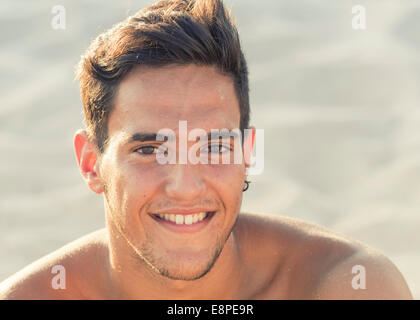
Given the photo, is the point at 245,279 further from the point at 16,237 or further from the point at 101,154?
the point at 16,237

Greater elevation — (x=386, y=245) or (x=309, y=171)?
(x=309, y=171)

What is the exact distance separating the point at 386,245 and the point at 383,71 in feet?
6.67

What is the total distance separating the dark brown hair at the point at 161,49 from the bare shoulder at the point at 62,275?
0.49 metres

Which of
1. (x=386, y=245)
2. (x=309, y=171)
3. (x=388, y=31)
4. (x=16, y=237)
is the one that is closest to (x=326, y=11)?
(x=388, y=31)

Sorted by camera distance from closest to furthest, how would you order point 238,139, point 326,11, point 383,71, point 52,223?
1. point 238,139
2. point 52,223
3. point 383,71
4. point 326,11

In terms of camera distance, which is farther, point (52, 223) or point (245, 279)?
point (52, 223)

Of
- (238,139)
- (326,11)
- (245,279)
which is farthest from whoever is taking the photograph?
(326,11)

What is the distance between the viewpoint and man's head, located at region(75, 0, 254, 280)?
9.09 ft

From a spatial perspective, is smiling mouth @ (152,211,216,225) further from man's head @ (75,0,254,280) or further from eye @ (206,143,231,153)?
eye @ (206,143,231,153)

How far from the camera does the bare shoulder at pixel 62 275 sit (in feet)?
10.0

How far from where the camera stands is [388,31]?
6934 millimetres

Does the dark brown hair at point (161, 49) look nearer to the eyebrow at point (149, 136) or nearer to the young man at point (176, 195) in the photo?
the young man at point (176, 195)

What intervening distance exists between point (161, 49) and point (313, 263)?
102 cm

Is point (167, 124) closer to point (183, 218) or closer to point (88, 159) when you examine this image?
point (183, 218)
